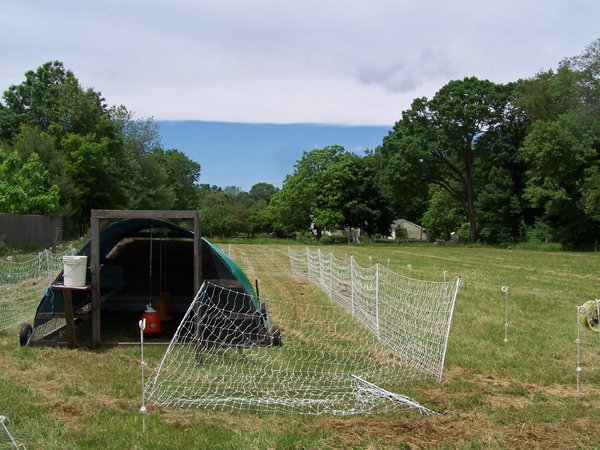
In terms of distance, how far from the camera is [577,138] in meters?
35.9

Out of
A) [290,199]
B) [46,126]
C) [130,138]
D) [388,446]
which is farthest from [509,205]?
[388,446]

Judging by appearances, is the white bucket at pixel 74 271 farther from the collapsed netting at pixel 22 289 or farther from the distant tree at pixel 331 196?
the distant tree at pixel 331 196

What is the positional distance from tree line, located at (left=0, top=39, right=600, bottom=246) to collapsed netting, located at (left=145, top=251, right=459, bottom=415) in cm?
1912

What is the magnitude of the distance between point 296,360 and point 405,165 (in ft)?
133

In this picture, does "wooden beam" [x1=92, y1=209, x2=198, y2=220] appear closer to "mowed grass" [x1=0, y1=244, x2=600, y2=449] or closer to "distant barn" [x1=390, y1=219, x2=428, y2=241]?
"mowed grass" [x1=0, y1=244, x2=600, y2=449]

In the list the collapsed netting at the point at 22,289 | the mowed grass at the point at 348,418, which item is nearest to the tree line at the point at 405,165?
the collapsed netting at the point at 22,289

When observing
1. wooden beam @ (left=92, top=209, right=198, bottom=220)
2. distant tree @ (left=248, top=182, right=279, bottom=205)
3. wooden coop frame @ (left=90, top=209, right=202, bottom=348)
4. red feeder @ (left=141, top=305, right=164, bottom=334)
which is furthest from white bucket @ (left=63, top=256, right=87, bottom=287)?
distant tree @ (left=248, top=182, right=279, bottom=205)

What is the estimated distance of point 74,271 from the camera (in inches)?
269

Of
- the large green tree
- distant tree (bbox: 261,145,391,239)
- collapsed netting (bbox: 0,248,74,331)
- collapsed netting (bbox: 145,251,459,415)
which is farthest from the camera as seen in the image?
distant tree (bbox: 261,145,391,239)

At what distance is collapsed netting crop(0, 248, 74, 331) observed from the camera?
8864 mm

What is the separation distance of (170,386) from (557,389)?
3.76m

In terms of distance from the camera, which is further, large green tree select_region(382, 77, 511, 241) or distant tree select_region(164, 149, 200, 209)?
distant tree select_region(164, 149, 200, 209)

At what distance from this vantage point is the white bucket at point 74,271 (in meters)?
6.79

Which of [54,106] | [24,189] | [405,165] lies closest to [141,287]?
[24,189]
